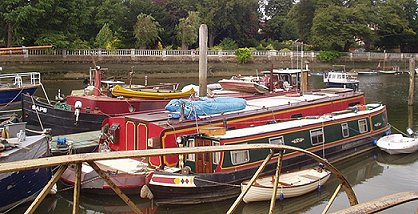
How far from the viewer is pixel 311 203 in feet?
42.4

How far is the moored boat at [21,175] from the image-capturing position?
34.2 feet

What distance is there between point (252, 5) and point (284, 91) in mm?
46938

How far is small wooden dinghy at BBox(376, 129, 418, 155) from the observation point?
1788cm

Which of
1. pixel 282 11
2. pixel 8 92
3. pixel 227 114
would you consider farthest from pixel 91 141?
pixel 282 11

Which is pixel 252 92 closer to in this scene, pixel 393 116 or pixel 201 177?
pixel 201 177

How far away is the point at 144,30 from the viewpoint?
175 ft

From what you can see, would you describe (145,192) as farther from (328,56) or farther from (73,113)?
(328,56)

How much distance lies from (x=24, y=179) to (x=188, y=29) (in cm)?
4763

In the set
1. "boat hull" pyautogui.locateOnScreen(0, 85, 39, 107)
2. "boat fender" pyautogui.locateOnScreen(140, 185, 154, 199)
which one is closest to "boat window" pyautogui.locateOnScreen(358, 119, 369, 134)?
"boat fender" pyautogui.locateOnScreen(140, 185, 154, 199)

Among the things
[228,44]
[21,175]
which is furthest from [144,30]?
[21,175]

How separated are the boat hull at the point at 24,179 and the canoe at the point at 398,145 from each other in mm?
12726

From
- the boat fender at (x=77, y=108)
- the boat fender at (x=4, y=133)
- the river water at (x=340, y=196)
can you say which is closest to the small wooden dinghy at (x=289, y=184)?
the river water at (x=340, y=196)

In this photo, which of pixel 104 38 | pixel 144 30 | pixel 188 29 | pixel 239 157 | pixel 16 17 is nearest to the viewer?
pixel 239 157

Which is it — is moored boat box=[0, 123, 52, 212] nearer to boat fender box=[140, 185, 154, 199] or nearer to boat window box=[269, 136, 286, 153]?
boat fender box=[140, 185, 154, 199]
